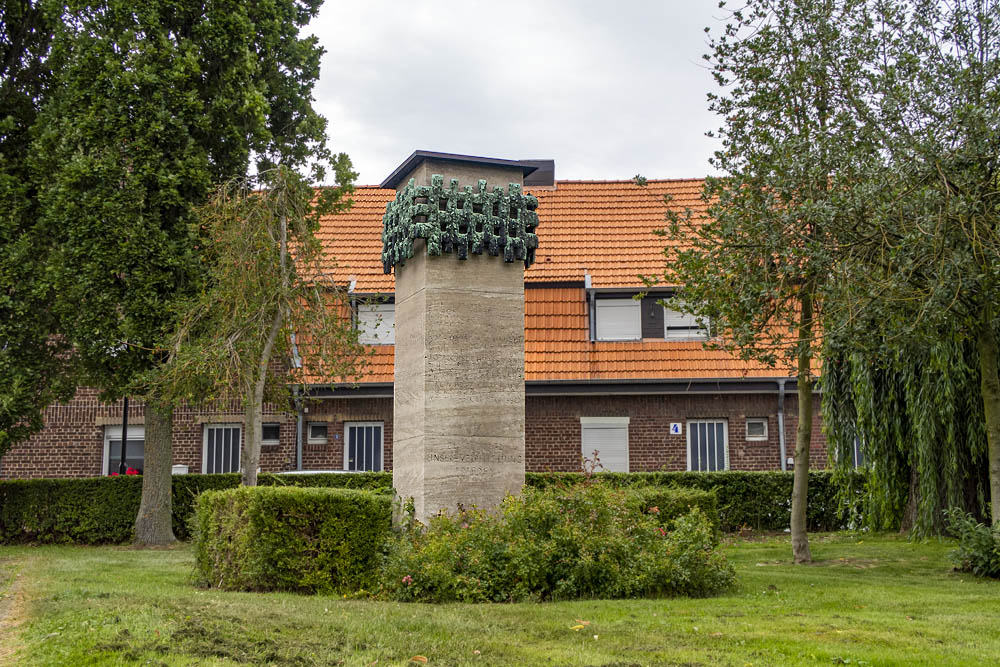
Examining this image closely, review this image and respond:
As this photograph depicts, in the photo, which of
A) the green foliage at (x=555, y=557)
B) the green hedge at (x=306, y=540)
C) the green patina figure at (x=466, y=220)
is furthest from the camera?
the green patina figure at (x=466, y=220)

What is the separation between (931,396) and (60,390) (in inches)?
585

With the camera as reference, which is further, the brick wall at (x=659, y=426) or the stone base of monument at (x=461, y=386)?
the brick wall at (x=659, y=426)

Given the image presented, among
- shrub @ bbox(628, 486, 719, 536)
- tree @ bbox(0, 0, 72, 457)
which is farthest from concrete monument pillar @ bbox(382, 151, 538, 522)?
tree @ bbox(0, 0, 72, 457)

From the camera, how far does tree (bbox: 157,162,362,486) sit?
1678cm

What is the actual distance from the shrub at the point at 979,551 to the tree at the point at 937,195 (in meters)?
0.43

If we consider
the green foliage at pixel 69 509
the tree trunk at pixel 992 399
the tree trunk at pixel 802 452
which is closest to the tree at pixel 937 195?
the tree trunk at pixel 992 399

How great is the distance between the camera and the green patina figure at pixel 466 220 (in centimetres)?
1173

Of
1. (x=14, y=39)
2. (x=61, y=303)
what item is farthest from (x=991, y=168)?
(x=14, y=39)

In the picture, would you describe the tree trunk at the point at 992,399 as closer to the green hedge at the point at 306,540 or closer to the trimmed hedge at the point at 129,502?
the green hedge at the point at 306,540

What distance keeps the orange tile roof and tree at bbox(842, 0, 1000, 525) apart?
9.68m

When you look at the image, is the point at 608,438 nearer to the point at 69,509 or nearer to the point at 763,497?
the point at 763,497

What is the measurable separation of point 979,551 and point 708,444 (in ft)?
40.9

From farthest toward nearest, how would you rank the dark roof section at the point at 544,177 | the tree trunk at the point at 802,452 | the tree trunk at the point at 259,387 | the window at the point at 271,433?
1. the dark roof section at the point at 544,177
2. the window at the point at 271,433
3. the tree trunk at the point at 259,387
4. the tree trunk at the point at 802,452

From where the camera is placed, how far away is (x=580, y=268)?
2581 cm
